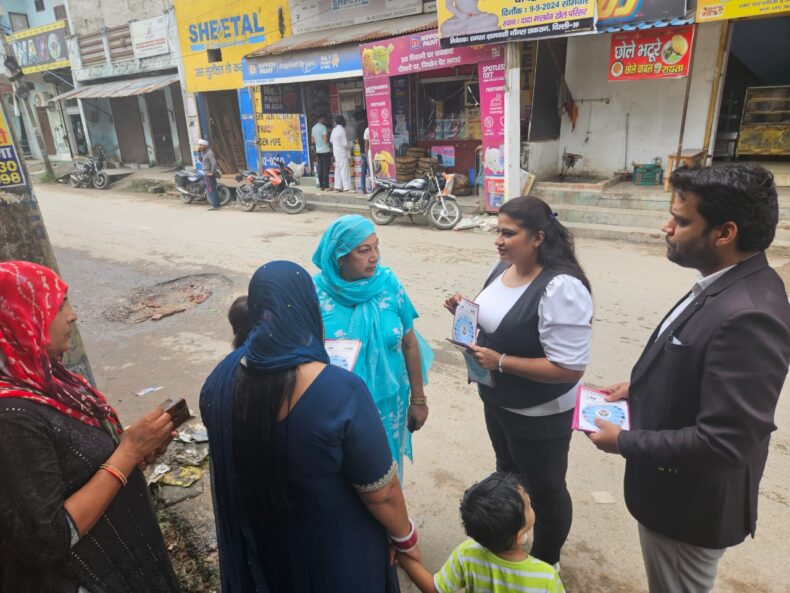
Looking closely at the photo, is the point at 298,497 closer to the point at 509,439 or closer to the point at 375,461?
the point at 375,461

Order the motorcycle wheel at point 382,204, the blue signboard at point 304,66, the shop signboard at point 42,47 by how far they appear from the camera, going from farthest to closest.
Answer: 1. the shop signboard at point 42,47
2. the blue signboard at point 304,66
3. the motorcycle wheel at point 382,204

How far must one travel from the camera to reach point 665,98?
30.0 ft

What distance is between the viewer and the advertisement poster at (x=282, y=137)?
44.1 feet

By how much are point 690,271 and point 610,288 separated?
115 centimetres

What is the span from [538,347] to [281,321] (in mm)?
1067

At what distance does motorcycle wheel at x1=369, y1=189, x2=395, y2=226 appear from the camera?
9.84 m

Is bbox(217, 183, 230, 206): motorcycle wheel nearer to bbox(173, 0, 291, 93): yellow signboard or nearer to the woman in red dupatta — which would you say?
bbox(173, 0, 291, 93): yellow signboard

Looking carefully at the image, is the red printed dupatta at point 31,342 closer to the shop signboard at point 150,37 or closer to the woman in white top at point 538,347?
the woman in white top at point 538,347

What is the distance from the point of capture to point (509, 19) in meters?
8.15

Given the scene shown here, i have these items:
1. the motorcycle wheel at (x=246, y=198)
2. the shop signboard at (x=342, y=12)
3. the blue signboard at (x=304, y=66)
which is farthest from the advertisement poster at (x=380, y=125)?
the motorcycle wheel at (x=246, y=198)

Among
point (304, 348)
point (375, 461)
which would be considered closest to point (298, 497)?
point (375, 461)

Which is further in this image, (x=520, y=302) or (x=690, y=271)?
(x=690, y=271)

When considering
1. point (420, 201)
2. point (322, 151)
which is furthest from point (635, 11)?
point (322, 151)

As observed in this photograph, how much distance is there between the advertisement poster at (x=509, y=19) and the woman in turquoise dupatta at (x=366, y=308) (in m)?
7.04
